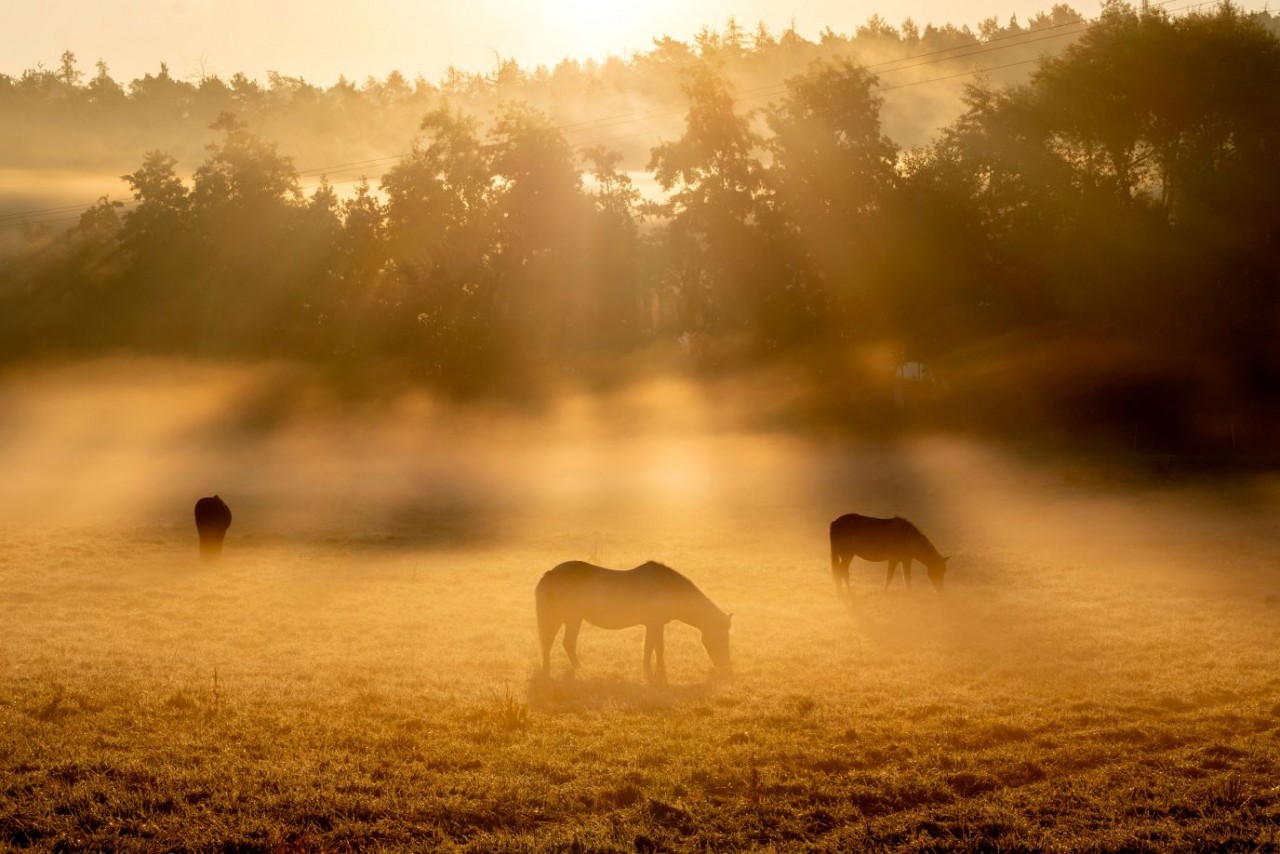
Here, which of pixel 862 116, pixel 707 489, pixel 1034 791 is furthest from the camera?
pixel 862 116

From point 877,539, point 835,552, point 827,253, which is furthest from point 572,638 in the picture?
point 827,253

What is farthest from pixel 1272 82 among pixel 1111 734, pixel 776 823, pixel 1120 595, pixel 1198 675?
pixel 776 823

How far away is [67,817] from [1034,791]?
8402 mm

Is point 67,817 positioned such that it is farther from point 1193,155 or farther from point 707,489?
point 1193,155

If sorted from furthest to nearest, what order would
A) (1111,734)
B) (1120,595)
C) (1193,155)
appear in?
1. (1193,155)
2. (1120,595)
3. (1111,734)

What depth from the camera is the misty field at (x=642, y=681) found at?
389 inches

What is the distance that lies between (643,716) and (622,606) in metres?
2.14

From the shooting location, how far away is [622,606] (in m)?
15.1

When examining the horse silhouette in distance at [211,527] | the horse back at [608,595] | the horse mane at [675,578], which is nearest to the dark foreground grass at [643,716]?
the horse back at [608,595]

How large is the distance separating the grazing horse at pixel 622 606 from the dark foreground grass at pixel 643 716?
52 cm

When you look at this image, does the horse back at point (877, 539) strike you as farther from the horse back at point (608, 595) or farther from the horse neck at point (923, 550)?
the horse back at point (608, 595)

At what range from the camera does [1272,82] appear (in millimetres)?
44812

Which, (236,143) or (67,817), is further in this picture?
(236,143)

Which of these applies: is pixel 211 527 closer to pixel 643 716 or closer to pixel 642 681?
pixel 642 681
